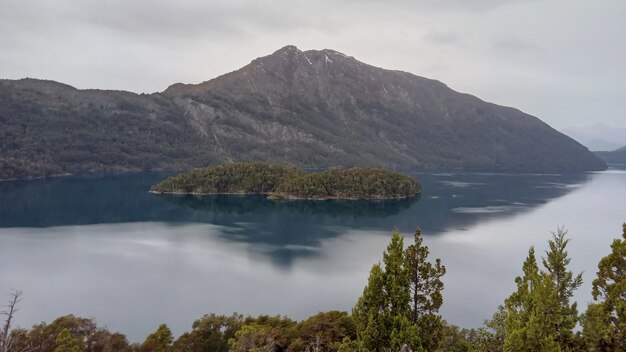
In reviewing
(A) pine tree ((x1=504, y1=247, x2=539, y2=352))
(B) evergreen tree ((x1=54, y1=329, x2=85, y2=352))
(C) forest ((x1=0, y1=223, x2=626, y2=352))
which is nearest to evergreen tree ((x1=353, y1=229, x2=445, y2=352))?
(C) forest ((x1=0, y1=223, x2=626, y2=352))

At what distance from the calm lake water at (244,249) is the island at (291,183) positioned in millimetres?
8558

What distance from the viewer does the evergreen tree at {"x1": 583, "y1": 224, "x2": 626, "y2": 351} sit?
22.6 m

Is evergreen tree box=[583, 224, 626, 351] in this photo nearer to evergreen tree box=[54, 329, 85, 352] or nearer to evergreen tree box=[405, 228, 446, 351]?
evergreen tree box=[405, 228, 446, 351]

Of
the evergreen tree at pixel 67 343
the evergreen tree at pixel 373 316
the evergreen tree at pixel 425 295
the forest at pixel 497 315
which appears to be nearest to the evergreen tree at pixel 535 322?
the forest at pixel 497 315

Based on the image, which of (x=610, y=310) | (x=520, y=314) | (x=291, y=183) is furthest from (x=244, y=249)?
(x=291, y=183)

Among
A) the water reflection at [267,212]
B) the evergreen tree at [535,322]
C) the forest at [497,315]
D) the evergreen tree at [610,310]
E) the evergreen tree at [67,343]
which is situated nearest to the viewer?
the evergreen tree at [535,322]

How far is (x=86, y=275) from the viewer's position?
6850 centimetres

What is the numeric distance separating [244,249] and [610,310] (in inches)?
2805

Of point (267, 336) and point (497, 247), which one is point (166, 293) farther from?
point (497, 247)

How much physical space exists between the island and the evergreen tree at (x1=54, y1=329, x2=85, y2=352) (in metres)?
131

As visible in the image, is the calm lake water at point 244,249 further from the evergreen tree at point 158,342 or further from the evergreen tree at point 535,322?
the evergreen tree at point 535,322

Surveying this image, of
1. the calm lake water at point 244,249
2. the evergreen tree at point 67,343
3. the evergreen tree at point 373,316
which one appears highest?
the evergreen tree at point 373,316

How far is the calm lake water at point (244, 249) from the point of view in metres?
56.0

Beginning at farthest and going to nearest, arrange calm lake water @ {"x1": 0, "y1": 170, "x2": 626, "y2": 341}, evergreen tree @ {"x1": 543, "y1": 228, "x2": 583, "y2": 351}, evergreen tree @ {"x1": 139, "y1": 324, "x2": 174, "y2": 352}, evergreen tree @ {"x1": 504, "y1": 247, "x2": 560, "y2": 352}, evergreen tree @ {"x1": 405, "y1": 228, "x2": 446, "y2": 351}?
calm lake water @ {"x1": 0, "y1": 170, "x2": 626, "y2": 341}
evergreen tree @ {"x1": 139, "y1": 324, "x2": 174, "y2": 352}
evergreen tree @ {"x1": 405, "y1": 228, "x2": 446, "y2": 351}
evergreen tree @ {"x1": 543, "y1": 228, "x2": 583, "y2": 351}
evergreen tree @ {"x1": 504, "y1": 247, "x2": 560, "y2": 352}
